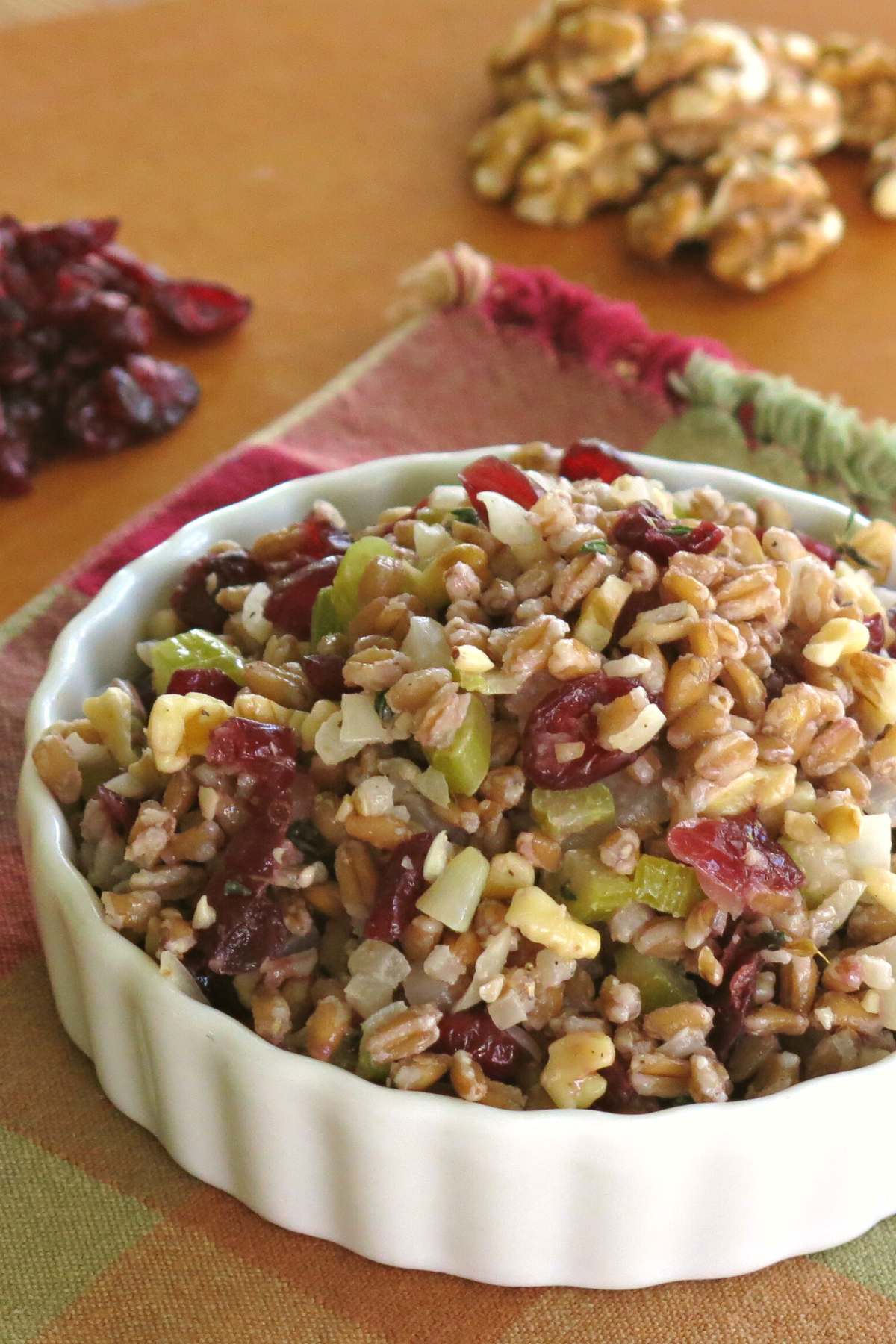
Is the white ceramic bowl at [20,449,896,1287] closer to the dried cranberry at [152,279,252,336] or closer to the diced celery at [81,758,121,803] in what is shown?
the diced celery at [81,758,121,803]

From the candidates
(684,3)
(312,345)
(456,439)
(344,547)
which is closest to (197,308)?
(312,345)

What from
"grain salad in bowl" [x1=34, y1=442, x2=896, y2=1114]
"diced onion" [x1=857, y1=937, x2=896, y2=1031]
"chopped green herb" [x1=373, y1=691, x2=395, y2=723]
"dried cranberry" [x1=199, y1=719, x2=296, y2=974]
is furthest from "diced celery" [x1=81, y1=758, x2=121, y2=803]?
"diced onion" [x1=857, y1=937, x2=896, y2=1031]

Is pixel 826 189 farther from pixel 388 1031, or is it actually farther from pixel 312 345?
pixel 388 1031

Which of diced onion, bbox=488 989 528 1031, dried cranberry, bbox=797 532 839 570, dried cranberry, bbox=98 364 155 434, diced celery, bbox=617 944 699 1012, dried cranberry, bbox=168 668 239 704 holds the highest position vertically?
dried cranberry, bbox=168 668 239 704

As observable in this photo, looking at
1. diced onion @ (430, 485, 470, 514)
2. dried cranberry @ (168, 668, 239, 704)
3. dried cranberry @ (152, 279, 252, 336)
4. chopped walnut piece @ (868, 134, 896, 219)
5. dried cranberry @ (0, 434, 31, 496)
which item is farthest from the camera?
chopped walnut piece @ (868, 134, 896, 219)

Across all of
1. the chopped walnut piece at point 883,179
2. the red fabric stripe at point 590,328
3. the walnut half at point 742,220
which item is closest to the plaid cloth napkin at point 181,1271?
the red fabric stripe at point 590,328

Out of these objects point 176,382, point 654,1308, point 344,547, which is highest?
point 344,547

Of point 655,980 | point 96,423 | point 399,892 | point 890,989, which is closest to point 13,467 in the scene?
point 96,423
